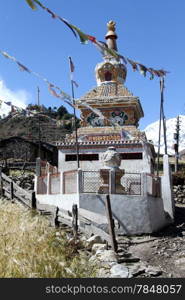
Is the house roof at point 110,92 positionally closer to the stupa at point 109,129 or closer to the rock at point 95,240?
the stupa at point 109,129

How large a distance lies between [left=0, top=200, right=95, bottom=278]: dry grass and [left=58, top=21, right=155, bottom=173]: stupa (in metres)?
15.2

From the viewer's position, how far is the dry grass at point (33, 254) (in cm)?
522

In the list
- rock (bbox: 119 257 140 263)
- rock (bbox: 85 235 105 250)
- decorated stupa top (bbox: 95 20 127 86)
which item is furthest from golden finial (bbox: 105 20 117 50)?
rock (bbox: 119 257 140 263)

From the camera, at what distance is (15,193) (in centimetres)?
1434

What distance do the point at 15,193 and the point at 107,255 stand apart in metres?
6.18

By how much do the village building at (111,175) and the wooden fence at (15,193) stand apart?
506 millimetres

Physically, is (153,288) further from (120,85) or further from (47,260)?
(120,85)

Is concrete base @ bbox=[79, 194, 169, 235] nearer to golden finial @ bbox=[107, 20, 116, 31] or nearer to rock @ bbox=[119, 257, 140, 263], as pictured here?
rock @ bbox=[119, 257, 140, 263]

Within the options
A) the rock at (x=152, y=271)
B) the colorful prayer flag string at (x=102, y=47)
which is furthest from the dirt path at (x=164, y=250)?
the colorful prayer flag string at (x=102, y=47)

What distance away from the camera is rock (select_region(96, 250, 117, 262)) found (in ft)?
29.7

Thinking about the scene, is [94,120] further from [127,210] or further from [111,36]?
[127,210]

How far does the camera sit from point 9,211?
7.71m

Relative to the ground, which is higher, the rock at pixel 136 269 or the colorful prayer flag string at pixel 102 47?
the colorful prayer flag string at pixel 102 47

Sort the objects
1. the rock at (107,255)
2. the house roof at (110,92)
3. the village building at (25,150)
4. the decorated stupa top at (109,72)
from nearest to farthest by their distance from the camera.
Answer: the rock at (107,255), the house roof at (110,92), the decorated stupa top at (109,72), the village building at (25,150)
